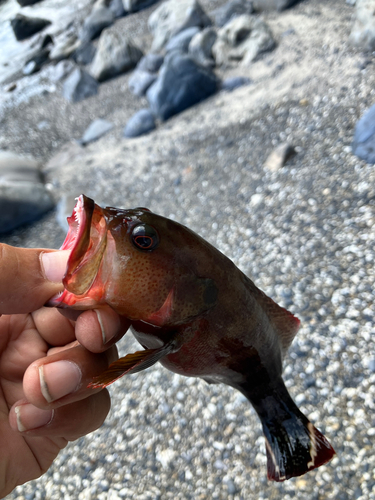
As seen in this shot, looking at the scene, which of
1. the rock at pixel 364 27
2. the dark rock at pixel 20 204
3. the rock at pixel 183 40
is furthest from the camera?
the rock at pixel 183 40

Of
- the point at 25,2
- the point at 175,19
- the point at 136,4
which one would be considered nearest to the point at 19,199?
the point at 175,19

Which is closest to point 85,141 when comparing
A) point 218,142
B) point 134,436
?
point 218,142

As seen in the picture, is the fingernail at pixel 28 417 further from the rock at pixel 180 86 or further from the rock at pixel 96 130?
the rock at pixel 96 130

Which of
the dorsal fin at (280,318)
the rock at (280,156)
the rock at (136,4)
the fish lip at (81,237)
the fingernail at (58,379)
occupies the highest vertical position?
the fish lip at (81,237)

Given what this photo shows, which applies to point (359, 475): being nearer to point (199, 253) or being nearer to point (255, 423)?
point (255, 423)

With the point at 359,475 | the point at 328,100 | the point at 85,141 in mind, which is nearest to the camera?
the point at 359,475

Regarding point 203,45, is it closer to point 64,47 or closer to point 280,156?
point 280,156

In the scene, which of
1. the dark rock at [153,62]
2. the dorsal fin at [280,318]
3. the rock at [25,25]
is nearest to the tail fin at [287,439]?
the dorsal fin at [280,318]

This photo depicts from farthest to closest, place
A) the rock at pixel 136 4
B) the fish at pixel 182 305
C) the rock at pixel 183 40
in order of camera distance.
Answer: the rock at pixel 136 4, the rock at pixel 183 40, the fish at pixel 182 305
